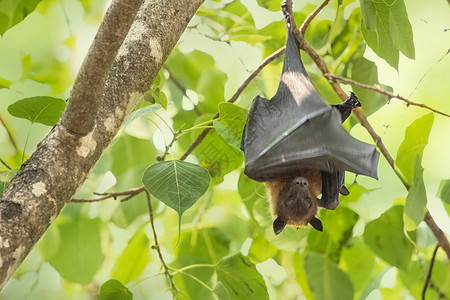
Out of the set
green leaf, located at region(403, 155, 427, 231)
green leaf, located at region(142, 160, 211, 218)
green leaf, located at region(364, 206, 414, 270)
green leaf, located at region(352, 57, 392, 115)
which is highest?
green leaf, located at region(142, 160, 211, 218)

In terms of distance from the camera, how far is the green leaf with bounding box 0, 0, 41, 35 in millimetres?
2285

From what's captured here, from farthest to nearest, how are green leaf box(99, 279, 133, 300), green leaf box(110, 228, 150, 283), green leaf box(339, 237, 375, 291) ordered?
green leaf box(339, 237, 375, 291)
green leaf box(110, 228, 150, 283)
green leaf box(99, 279, 133, 300)

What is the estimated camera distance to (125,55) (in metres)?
1.87

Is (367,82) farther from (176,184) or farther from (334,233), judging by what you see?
(176,184)

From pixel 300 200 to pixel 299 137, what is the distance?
53 centimetres

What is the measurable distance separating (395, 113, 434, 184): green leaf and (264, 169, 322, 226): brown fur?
0.42m

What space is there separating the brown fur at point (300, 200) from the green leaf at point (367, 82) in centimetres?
39

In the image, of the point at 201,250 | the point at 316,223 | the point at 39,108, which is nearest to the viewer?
the point at 39,108

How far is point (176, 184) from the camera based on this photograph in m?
2.04

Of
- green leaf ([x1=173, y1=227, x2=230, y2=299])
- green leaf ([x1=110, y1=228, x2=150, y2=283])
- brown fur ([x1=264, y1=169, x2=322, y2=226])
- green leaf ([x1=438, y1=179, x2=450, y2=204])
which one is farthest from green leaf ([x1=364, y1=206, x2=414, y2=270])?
green leaf ([x1=110, y1=228, x2=150, y2=283])

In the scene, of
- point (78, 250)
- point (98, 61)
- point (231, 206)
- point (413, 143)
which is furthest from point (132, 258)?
point (98, 61)

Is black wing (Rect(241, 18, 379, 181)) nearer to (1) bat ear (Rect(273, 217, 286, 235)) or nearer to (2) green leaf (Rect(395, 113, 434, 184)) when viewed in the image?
(2) green leaf (Rect(395, 113, 434, 184))

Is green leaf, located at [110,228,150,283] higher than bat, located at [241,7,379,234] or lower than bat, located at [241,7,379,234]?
lower

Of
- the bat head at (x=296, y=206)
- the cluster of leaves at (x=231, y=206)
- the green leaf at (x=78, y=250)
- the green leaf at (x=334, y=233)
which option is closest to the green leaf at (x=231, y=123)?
the cluster of leaves at (x=231, y=206)
